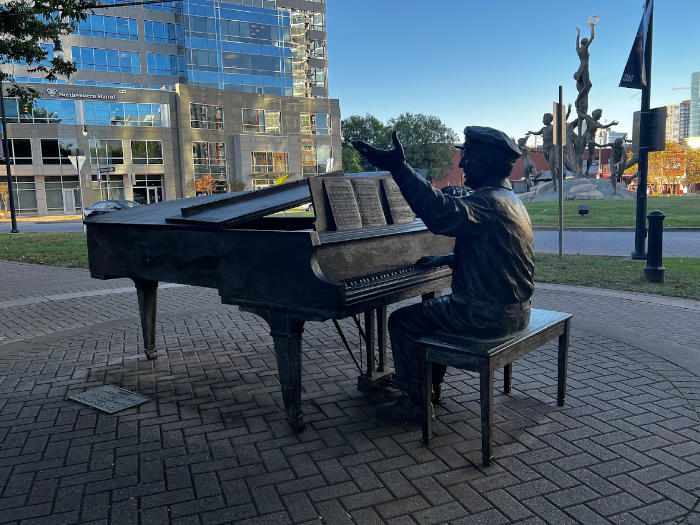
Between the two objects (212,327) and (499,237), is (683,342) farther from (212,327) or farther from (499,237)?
(212,327)

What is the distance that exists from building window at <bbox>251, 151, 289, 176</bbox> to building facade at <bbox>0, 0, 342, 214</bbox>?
0.34 feet

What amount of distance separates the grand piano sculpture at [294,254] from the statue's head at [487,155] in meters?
0.91

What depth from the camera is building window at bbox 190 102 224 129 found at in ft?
162

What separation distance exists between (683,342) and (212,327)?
5.63 meters

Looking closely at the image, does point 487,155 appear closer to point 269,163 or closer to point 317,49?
point 269,163

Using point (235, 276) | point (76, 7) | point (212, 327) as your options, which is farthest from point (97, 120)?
point (235, 276)

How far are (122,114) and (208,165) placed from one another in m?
Answer: 8.33

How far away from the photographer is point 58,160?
44.4 m

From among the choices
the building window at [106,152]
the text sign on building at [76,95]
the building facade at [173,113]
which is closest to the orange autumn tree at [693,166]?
the building facade at [173,113]

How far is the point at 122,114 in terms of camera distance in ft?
151

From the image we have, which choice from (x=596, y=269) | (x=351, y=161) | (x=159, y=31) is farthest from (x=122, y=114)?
(x=596, y=269)

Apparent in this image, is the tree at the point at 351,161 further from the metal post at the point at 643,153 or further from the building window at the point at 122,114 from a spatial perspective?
the metal post at the point at 643,153

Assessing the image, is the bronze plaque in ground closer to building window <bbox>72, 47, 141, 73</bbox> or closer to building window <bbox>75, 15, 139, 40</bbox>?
building window <bbox>72, 47, 141, 73</bbox>

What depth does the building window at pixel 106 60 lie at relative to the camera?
4906 cm
